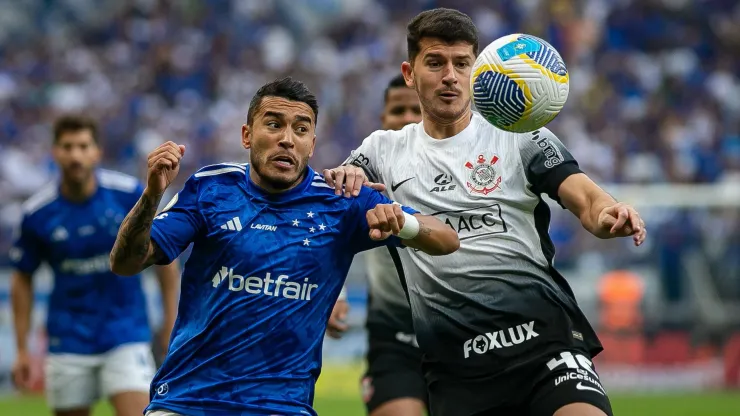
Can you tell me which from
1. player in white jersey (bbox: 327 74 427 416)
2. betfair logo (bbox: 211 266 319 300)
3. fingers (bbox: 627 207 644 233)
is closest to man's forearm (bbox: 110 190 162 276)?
betfair logo (bbox: 211 266 319 300)

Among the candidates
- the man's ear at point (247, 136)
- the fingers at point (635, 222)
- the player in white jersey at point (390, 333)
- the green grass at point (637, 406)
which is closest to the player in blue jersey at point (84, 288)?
the player in white jersey at point (390, 333)

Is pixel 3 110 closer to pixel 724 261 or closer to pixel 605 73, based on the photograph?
pixel 605 73

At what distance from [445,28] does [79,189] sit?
4.53 m

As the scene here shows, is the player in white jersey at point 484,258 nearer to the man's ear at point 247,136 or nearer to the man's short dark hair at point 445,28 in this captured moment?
the man's short dark hair at point 445,28

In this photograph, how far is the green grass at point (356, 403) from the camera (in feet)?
49.3

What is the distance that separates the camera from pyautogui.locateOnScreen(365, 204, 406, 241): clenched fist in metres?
5.50

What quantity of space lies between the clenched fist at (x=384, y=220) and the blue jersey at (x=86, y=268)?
4.35 metres

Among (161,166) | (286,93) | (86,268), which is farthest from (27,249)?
(161,166)

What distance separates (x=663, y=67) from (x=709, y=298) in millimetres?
8114

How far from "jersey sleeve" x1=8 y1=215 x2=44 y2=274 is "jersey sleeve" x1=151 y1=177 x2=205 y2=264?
4.26m

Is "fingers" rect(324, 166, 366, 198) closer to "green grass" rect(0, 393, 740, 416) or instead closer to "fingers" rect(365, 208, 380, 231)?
"fingers" rect(365, 208, 380, 231)

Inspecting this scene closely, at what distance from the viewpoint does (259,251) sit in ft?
18.7

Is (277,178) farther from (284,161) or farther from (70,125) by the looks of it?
(70,125)

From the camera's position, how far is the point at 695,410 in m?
15.3
